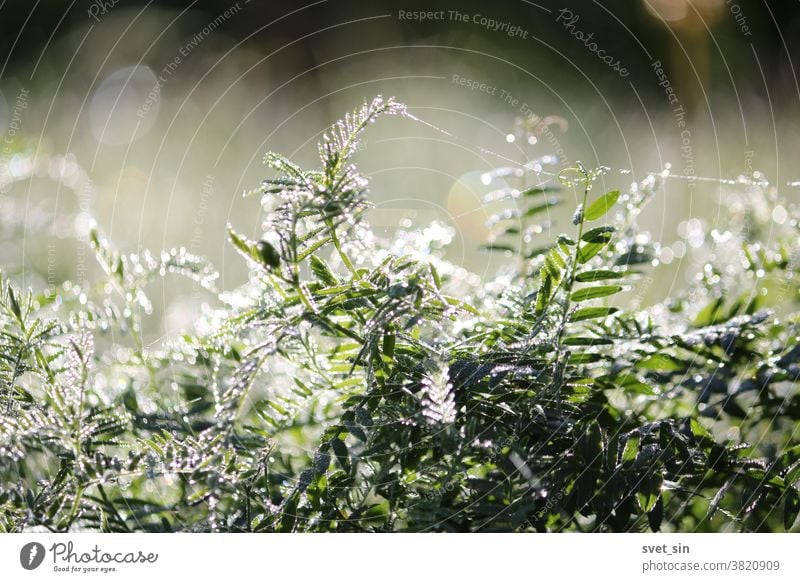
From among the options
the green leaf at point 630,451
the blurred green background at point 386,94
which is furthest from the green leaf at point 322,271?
the blurred green background at point 386,94

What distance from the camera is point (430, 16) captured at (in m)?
1.21

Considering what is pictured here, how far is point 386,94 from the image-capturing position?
1.22 meters

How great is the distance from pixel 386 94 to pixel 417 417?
103 centimetres

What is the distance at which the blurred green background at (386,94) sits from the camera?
897mm

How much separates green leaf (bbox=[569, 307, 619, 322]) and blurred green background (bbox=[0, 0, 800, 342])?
1.49 feet

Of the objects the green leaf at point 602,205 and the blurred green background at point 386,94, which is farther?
the blurred green background at point 386,94

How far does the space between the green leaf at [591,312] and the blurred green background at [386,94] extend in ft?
1.49

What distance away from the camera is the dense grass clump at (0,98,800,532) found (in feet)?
0.80
